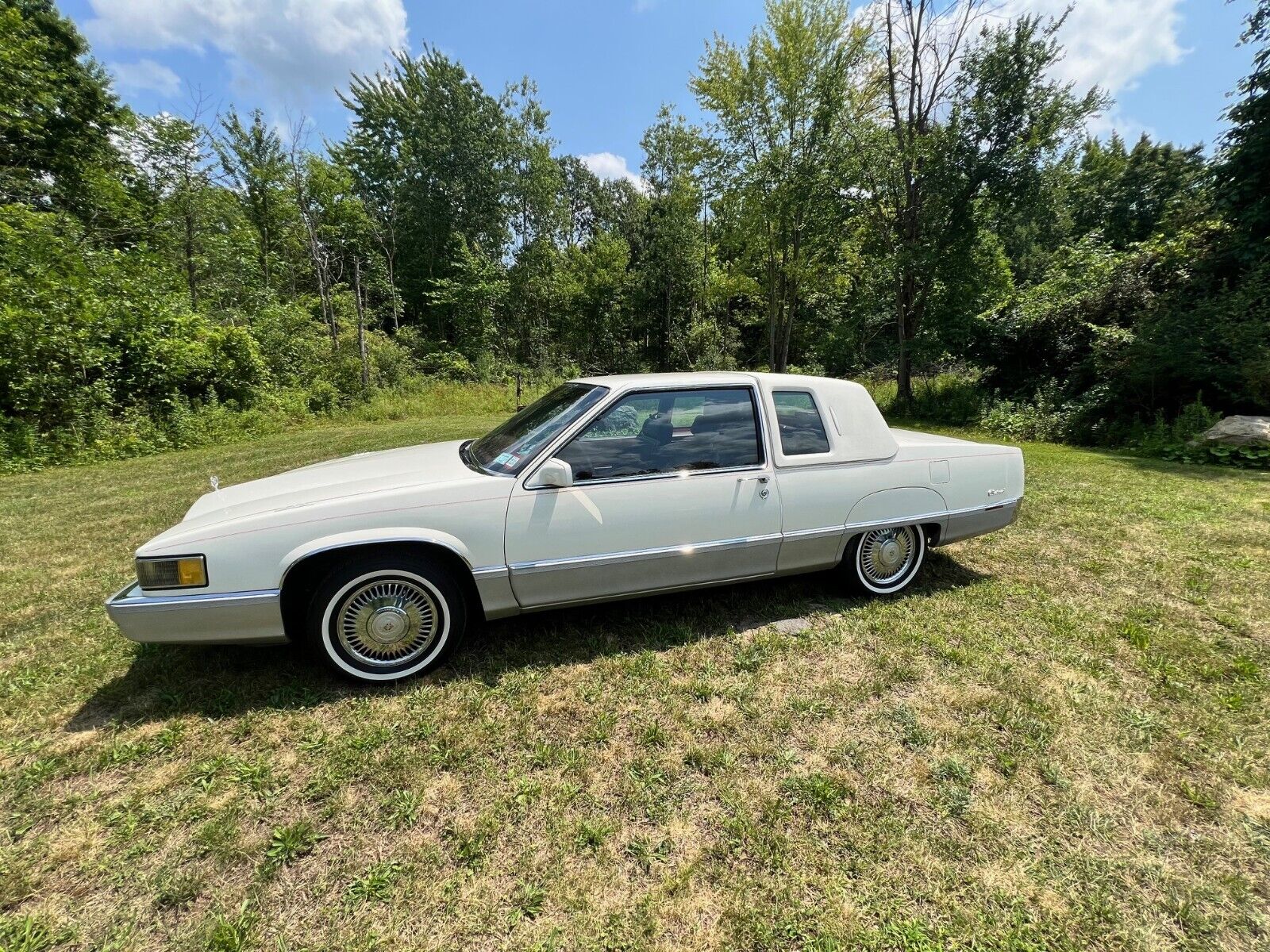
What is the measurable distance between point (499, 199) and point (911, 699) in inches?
1090

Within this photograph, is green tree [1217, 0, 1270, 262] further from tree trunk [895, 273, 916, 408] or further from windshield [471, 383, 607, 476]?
windshield [471, 383, 607, 476]

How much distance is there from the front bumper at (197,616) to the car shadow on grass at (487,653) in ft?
1.31

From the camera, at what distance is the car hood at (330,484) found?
269cm

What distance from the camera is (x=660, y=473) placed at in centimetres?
308

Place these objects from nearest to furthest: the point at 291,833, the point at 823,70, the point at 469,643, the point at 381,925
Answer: the point at 381,925, the point at 291,833, the point at 469,643, the point at 823,70

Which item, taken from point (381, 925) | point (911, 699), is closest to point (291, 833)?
point (381, 925)

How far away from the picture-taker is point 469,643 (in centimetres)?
320

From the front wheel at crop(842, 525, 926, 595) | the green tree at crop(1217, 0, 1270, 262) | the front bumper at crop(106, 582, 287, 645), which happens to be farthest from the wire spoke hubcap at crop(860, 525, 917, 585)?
the green tree at crop(1217, 0, 1270, 262)

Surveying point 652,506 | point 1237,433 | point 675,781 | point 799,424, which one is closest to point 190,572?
point 652,506

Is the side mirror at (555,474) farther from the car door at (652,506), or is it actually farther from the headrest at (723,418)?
the headrest at (723,418)

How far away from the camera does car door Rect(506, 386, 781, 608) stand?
2.85m

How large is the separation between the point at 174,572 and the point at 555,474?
1771mm

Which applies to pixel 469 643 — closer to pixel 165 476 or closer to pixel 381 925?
pixel 381 925

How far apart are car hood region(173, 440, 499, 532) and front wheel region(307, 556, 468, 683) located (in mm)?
398
